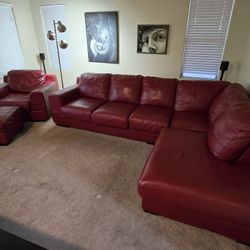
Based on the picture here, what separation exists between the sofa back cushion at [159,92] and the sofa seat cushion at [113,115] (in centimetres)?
29

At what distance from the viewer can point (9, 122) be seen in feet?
8.55

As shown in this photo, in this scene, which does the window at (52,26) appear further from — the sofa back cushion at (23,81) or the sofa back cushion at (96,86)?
the sofa back cushion at (96,86)

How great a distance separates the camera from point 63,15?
13.8ft

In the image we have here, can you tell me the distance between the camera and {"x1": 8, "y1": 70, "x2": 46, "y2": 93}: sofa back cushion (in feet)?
11.4

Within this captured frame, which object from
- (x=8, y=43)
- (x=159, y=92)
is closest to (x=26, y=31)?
(x=8, y=43)

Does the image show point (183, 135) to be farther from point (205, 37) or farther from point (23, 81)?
point (23, 81)

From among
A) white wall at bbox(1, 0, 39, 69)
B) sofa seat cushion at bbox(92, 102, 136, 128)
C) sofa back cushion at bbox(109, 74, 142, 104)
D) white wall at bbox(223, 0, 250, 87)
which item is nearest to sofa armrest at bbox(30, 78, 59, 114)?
sofa seat cushion at bbox(92, 102, 136, 128)

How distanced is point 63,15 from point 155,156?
4.17 metres

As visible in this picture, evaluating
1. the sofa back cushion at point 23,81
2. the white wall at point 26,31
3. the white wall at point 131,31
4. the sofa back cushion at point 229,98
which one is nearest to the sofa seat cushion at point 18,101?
the sofa back cushion at point 23,81

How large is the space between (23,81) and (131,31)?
2.39 metres

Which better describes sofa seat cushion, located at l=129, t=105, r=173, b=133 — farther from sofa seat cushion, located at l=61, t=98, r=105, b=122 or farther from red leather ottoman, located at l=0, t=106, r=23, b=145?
red leather ottoman, located at l=0, t=106, r=23, b=145

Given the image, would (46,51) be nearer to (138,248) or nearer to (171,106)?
(171,106)

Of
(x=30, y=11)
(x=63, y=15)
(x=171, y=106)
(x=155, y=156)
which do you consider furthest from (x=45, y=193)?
(x=30, y=11)

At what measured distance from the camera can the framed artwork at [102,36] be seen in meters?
3.88
